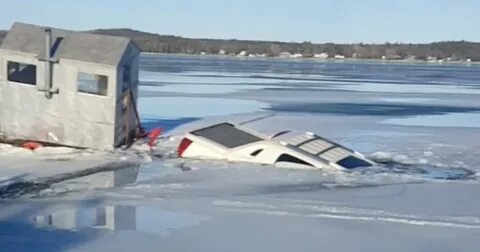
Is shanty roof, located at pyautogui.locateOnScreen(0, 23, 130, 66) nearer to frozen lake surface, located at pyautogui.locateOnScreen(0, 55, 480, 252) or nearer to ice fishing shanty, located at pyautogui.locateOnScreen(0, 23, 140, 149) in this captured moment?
ice fishing shanty, located at pyautogui.locateOnScreen(0, 23, 140, 149)

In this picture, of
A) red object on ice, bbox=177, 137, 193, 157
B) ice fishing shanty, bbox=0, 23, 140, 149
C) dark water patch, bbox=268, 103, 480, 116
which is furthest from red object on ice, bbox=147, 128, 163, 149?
dark water patch, bbox=268, 103, 480, 116

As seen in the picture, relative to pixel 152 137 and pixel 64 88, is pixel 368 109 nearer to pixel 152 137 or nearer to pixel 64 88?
pixel 152 137

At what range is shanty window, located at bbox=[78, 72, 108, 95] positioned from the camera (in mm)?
17484

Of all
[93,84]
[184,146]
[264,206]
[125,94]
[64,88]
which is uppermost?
[93,84]

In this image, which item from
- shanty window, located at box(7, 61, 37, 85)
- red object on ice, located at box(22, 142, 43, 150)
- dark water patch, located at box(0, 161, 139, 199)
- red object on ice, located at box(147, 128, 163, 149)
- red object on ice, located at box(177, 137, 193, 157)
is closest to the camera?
dark water patch, located at box(0, 161, 139, 199)

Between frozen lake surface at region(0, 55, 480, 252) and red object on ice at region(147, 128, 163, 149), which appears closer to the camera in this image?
frozen lake surface at region(0, 55, 480, 252)

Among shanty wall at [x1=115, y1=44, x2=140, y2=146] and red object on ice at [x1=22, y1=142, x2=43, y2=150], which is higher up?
shanty wall at [x1=115, y1=44, x2=140, y2=146]

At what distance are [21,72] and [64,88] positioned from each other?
1.24 metres

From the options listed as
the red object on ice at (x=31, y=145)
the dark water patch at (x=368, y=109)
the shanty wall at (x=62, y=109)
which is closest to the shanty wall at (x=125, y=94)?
the shanty wall at (x=62, y=109)

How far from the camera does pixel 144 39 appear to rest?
173625 mm

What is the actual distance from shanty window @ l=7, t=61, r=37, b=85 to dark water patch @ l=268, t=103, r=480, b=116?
41.5ft

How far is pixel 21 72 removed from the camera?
59.4 ft

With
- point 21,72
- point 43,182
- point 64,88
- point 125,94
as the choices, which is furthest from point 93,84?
point 43,182

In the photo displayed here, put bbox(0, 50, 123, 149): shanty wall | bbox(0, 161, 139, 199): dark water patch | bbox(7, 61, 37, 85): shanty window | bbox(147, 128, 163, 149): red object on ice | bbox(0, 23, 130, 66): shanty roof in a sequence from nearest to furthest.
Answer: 1. bbox(0, 161, 139, 199): dark water patch
2. bbox(0, 50, 123, 149): shanty wall
3. bbox(0, 23, 130, 66): shanty roof
4. bbox(7, 61, 37, 85): shanty window
5. bbox(147, 128, 163, 149): red object on ice
